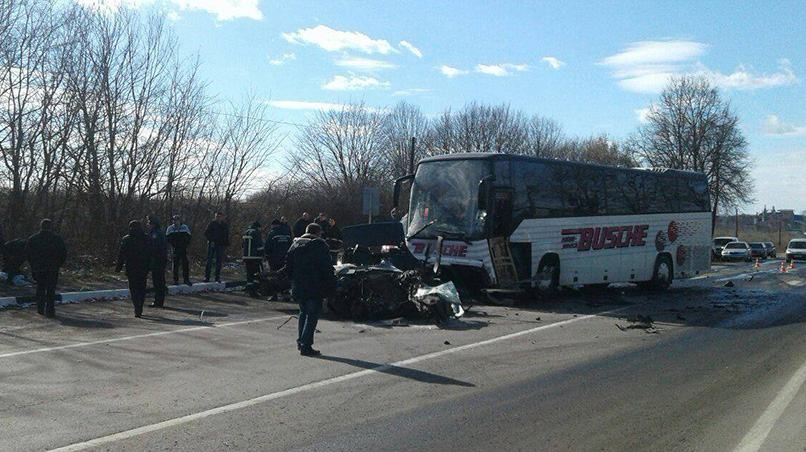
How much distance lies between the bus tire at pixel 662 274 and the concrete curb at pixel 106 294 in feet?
38.0

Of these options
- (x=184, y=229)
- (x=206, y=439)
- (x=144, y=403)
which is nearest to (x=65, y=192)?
(x=184, y=229)

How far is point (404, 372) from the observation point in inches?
348

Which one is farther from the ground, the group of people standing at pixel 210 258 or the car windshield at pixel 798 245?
the car windshield at pixel 798 245

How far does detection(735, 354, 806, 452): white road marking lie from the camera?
6.22 m

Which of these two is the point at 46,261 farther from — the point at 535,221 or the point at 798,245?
the point at 798,245

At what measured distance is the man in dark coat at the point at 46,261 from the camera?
13.2 m

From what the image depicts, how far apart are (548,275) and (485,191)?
2947 millimetres

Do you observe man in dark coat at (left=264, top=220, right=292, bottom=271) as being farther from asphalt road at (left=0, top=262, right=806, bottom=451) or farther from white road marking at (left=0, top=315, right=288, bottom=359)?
white road marking at (left=0, top=315, right=288, bottom=359)

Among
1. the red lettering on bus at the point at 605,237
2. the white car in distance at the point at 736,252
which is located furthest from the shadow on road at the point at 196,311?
the white car in distance at the point at 736,252

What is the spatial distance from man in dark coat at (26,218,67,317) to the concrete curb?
46.4 inches

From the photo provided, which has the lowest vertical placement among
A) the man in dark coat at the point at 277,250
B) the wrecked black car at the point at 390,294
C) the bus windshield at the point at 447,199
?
the wrecked black car at the point at 390,294

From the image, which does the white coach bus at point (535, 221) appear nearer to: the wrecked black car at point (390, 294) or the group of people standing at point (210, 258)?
the wrecked black car at point (390, 294)

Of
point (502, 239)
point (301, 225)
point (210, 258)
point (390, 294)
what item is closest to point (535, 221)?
point (502, 239)

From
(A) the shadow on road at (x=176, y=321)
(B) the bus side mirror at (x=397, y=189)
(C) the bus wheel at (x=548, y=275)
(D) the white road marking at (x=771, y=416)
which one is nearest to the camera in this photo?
(D) the white road marking at (x=771, y=416)
